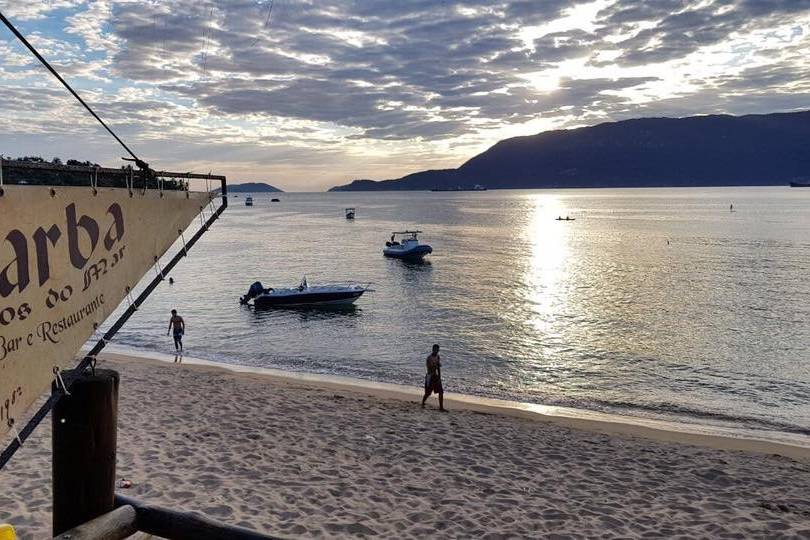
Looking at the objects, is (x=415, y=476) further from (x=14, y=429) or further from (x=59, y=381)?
(x=14, y=429)

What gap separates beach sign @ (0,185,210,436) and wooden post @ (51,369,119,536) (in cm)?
26

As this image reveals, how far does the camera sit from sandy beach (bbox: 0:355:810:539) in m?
8.28

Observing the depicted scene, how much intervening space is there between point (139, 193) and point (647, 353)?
26.8m

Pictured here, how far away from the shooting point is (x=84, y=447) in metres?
3.00

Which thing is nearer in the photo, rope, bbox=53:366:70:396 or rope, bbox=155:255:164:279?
rope, bbox=53:366:70:396

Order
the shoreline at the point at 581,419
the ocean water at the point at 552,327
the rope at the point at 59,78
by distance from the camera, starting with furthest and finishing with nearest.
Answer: the ocean water at the point at 552,327 → the shoreline at the point at 581,419 → the rope at the point at 59,78

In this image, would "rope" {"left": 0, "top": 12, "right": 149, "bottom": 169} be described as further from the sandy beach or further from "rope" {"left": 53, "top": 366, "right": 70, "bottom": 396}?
the sandy beach

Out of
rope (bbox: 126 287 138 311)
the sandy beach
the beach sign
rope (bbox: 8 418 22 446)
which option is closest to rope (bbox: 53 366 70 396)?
the beach sign

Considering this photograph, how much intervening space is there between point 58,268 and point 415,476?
8.51 metres

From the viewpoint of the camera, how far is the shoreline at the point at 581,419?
596 inches

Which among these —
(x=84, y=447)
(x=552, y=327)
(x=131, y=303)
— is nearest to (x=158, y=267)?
(x=131, y=303)

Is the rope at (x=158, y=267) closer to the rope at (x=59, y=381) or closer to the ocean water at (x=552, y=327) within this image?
the rope at (x=59, y=381)

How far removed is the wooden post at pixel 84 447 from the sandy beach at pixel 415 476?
497cm

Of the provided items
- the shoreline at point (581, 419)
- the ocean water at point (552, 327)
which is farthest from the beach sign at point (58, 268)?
the ocean water at point (552, 327)
